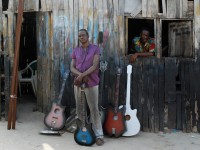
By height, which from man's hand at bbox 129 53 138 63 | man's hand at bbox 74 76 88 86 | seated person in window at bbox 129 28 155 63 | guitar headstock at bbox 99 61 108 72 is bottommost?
man's hand at bbox 74 76 88 86

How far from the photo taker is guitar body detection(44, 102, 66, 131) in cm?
639

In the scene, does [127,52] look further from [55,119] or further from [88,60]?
[55,119]

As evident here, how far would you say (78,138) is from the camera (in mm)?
5812

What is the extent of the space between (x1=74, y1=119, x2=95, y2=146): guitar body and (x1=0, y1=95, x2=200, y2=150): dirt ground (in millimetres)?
87

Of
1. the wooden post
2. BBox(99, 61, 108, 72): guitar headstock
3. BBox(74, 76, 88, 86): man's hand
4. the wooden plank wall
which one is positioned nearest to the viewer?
BBox(74, 76, 88, 86): man's hand

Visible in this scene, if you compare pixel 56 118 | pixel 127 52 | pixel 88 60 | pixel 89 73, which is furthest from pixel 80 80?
pixel 127 52

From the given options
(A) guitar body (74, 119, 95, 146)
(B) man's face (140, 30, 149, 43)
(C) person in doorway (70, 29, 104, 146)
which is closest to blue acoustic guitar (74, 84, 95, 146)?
(A) guitar body (74, 119, 95, 146)

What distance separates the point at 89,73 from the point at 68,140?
1.37m

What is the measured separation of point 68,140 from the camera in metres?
6.07

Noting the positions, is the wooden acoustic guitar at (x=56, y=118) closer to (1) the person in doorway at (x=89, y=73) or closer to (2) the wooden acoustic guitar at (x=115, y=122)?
(1) the person in doorway at (x=89, y=73)

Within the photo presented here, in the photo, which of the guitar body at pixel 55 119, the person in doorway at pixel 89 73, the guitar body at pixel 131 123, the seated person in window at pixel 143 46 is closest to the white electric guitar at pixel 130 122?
the guitar body at pixel 131 123

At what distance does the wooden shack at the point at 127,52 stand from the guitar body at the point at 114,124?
0.53 metres

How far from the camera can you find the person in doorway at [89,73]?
226 inches

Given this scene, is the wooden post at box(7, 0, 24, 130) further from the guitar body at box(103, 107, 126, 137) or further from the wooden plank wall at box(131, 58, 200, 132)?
the wooden plank wall at box(131, 58, 200, 132)
